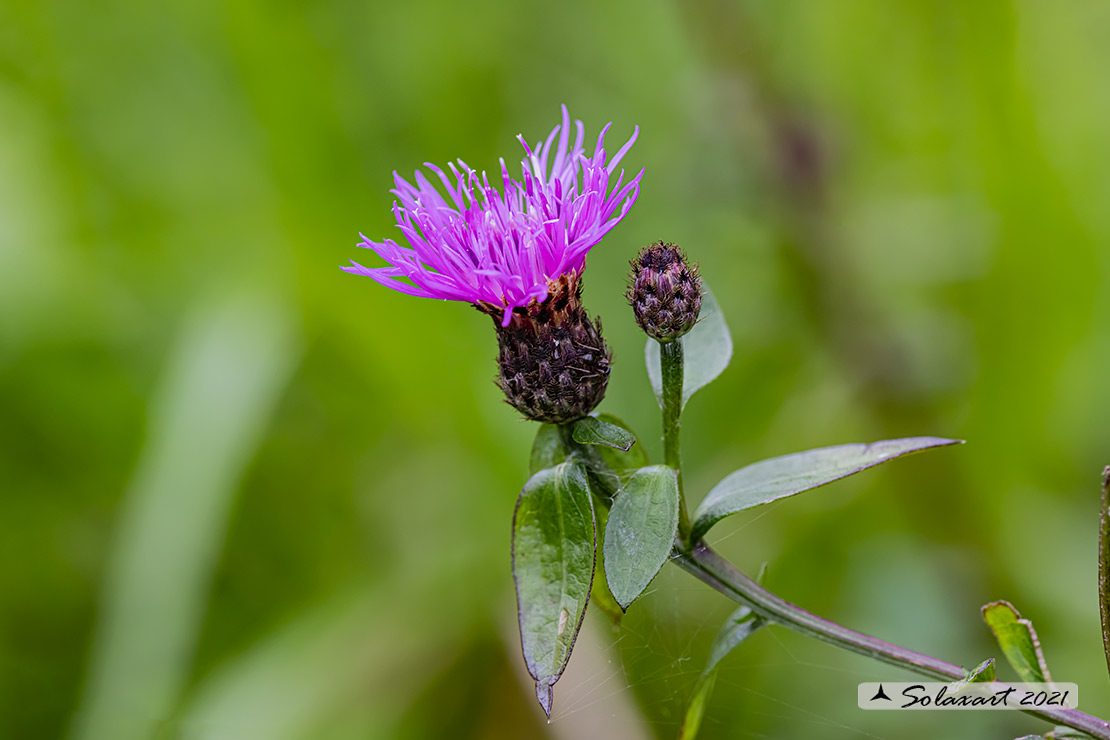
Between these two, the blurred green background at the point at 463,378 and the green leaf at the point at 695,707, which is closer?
the green leaf at the point at 695,707

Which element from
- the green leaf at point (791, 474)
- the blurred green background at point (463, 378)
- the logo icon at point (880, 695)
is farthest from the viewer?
the blurred green background at point (463, 378)

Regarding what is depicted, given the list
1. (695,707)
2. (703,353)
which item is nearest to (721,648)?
(695,707)

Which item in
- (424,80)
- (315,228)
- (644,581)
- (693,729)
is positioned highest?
(424,80)

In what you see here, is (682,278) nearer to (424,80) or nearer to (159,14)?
(424,80)

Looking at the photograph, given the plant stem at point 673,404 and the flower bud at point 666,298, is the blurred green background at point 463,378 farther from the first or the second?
the flower bud at point 666,298

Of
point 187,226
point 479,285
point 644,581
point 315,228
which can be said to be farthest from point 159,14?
point 644,581

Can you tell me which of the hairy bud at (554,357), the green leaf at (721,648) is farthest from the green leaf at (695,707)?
the hairy bud at (554,357)
